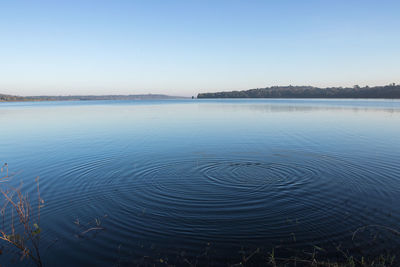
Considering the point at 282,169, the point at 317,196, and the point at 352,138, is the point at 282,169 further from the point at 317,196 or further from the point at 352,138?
the point at 352,138

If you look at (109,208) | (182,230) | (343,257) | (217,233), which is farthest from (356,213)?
(109,208)

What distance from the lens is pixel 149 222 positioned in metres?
9.18

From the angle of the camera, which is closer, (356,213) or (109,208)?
(356,213)

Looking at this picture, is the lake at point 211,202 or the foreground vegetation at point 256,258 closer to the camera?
the foreground vegetation at point 256,258

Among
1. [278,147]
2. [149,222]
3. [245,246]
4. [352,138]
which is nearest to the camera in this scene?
[245,246]

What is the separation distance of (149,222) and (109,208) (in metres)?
2.38

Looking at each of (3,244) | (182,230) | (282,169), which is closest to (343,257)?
(182,230)

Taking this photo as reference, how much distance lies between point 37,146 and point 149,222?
837 inches

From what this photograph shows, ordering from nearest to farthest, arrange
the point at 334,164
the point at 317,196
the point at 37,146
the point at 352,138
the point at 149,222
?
the point at 149,222
the point at 317,196
the point at 334,164
the point at 37,146
the point at 352,138

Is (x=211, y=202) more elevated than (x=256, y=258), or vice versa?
(x=211, y=202)

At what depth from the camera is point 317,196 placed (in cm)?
1120

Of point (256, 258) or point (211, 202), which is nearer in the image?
point (256, 258)

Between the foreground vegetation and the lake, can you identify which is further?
the lake

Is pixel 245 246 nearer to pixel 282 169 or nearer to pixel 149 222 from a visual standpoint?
pixel 149 222
